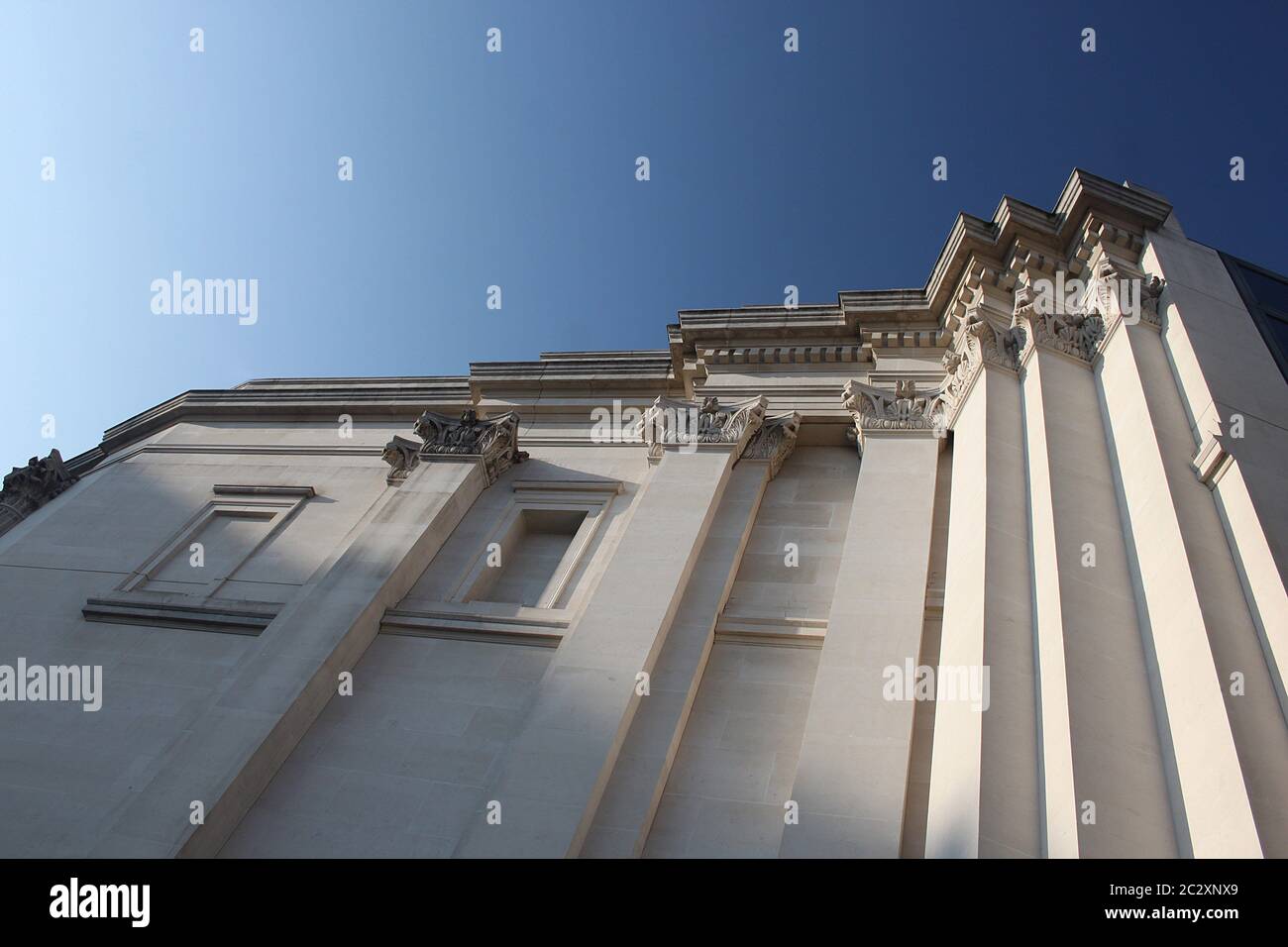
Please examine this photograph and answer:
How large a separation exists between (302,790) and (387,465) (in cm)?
954

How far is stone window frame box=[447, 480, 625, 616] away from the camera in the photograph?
17.1 metres

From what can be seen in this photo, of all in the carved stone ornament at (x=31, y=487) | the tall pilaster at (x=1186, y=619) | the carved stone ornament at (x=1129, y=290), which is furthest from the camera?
the carved stone ornament at (x=31, y=487)

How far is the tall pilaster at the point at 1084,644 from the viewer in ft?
29.2

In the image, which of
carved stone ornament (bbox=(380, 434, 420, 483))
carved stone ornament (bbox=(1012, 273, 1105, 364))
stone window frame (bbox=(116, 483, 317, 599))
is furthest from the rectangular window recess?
carved stone ornament (bbox=(1012, 273, 1105, 364))

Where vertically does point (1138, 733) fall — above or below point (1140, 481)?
below

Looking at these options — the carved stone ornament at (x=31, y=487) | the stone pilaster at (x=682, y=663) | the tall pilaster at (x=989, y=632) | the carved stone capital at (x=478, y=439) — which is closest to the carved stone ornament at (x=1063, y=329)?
the tall pilaster at (x=989, y=632)

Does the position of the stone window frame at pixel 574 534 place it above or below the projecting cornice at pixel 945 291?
below

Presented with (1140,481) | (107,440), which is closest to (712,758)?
(1140,481)

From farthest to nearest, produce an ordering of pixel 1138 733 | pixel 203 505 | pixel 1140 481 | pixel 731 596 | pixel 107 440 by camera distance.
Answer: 1. pixel 107 440
2. pixel 203 505
3. pixel 731 596
4. pixel 1140 481
5. pixel 1138 733

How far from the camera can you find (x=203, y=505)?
21.9 meters

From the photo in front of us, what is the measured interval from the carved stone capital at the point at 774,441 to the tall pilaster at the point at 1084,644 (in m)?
4.89

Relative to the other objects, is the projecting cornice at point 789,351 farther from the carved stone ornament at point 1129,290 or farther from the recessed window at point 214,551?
the recessed window at point 214,551

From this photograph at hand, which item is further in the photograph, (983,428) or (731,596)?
(731,596)

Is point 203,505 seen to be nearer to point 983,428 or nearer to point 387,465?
point 387,465
